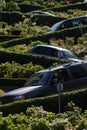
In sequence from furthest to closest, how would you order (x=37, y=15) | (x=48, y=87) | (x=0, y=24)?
(x=37, y=15) → (x=0, y=24) → (x=48, y=87)

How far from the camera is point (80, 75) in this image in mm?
20688

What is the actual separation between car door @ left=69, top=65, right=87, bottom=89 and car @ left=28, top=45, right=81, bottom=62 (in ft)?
24.2

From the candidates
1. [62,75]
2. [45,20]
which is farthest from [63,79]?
[45,20]

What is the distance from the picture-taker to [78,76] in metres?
20.6

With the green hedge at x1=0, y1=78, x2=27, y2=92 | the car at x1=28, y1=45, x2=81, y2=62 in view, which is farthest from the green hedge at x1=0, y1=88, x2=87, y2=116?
the car at x1=28, y1=45, x2=81, y2=62

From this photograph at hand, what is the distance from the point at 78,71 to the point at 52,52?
916cm

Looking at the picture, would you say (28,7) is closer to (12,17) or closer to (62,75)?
(12,17)

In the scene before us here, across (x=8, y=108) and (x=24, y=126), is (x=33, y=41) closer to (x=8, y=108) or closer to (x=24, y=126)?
(x=8, y=108)

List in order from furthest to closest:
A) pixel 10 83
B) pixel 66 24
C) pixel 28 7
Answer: pixel 28 7 → pixel 66 24 → pixel 10 83

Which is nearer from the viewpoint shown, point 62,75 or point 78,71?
point 62,75

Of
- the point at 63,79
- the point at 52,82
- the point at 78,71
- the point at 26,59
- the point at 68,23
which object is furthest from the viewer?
the point at 68,23

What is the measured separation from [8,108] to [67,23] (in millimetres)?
23889

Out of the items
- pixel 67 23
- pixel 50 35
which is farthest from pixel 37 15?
pixel 50 35

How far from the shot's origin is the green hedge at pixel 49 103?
57.1 feet
